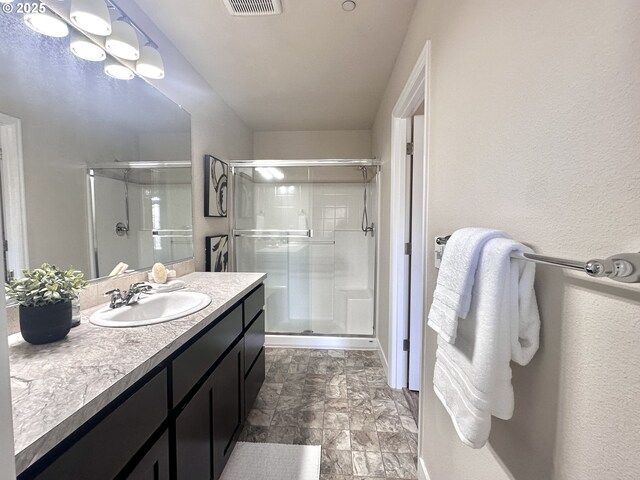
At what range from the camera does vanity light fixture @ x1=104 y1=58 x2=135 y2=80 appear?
1.31m

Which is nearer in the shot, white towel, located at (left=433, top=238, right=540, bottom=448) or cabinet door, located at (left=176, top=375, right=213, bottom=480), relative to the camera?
white towel, located at (left=433, top=238, right=540, bottom=448)

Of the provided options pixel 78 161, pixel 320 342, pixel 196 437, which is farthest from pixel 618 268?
pixel 320 342

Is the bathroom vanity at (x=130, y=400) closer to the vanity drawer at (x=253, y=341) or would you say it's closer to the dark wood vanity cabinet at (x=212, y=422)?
the dark wood vanity cabinet at (x=212, y=422)

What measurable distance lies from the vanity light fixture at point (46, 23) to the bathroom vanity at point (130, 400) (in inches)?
43.6

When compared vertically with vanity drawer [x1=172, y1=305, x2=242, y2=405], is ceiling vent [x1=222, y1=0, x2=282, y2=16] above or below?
above

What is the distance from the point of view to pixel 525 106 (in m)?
0.63

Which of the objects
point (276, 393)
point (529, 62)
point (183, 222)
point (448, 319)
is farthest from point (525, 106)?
point (276, 393)

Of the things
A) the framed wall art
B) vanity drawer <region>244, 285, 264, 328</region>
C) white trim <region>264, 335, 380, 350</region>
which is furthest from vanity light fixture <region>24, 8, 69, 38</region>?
white trim <region>264, 335, 380, 350</region>

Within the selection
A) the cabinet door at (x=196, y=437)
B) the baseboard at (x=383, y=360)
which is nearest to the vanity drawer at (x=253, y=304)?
the cabinet door at (x=196, y=437)

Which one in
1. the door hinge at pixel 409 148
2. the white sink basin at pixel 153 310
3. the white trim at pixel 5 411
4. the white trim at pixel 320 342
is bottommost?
the white trim at pixel 320 342

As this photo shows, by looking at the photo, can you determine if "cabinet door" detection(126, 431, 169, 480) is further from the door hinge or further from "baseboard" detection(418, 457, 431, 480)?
the door hinge

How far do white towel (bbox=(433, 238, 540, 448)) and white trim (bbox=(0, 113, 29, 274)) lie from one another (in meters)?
1.42

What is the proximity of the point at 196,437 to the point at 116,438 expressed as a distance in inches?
18.1

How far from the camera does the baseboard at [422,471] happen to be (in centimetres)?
126
